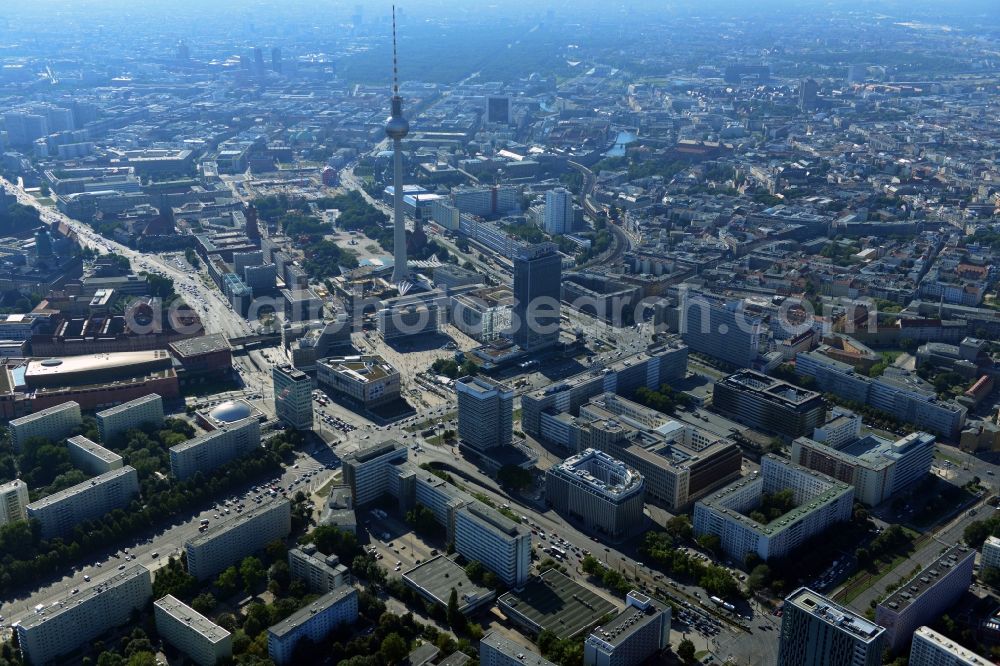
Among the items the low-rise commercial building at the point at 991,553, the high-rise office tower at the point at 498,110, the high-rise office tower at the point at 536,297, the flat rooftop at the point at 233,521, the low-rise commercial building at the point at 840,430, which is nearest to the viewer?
the flat rooftop at the point at 233,521

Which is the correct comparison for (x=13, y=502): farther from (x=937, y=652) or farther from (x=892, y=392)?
(x=892, y=392)

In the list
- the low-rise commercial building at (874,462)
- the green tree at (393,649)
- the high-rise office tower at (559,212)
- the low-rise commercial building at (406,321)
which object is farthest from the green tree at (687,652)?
the high-rise office tower at (559,212)

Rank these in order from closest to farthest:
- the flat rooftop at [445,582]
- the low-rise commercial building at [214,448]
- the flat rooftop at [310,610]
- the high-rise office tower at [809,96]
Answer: the flat rooftop at [310,610] → the flat rooftop at [445,582] → the low-rise commercial building at [214,448] → the high-rise office tower at [809,96]

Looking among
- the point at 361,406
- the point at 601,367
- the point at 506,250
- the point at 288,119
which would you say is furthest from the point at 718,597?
the point at 288,119

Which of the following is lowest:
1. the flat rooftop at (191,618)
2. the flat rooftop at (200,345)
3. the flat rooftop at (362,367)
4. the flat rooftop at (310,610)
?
the flat rooftop at (191,618)

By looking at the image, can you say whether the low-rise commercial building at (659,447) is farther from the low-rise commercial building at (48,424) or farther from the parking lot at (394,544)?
the low-rise commercial building at (48,424)

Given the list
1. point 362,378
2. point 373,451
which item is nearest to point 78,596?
point 373,451
